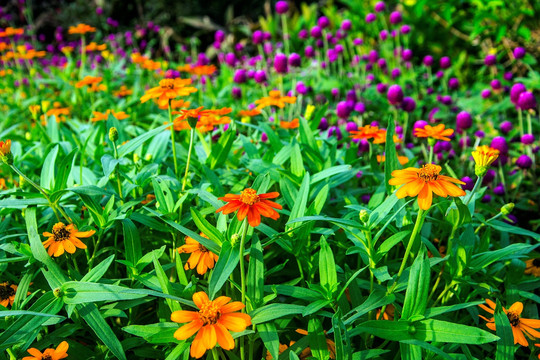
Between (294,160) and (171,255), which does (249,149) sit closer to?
(294,160)

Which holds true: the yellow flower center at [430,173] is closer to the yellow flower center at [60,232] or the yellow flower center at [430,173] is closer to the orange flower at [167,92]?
the orange flower at [167,92]

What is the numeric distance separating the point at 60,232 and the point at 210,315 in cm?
55

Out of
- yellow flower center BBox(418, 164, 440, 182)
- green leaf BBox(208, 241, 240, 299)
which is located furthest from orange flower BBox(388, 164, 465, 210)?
green leaf BBox(208, 241, 240, 299)

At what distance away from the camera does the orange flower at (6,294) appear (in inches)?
49.0

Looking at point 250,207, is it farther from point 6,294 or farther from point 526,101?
point 526,101

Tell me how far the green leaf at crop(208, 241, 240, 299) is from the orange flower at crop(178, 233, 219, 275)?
11 cm

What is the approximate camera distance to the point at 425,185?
979mm

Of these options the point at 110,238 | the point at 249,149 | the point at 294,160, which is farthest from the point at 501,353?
the point at 110,238

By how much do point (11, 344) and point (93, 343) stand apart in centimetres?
35

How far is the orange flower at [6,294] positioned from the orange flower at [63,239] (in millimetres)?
188

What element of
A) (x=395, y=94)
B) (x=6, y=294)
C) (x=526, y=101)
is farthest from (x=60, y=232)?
(x=526, y=101)

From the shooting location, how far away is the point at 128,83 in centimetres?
394

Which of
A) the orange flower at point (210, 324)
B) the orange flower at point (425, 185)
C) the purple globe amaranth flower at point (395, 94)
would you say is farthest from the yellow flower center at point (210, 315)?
the purple globe amaranth flower at point (395, 94)

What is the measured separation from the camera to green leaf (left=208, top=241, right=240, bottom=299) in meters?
1.02
